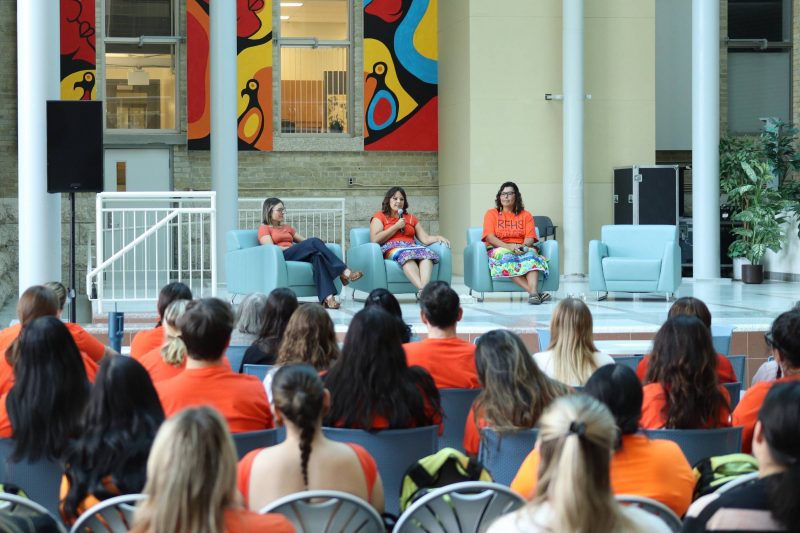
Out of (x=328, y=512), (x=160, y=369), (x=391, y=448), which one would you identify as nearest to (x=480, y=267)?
(x=160, y=369)

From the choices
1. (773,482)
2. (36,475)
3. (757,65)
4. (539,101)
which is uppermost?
(757,65)

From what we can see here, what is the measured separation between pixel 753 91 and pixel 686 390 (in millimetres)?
13735

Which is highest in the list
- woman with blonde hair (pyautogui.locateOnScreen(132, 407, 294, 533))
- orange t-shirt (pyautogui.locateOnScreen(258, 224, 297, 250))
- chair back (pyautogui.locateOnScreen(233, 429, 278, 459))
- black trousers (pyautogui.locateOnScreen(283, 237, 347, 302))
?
orange t-shirt (pyautogui.locateOnScreen(258, 224, 297, 250))

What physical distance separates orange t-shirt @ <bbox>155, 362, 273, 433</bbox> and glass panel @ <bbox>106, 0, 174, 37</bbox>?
1227cm

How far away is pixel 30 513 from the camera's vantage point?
2.37m

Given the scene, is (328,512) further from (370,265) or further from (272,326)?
(370,265)

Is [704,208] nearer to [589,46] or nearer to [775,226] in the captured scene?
[775,226]

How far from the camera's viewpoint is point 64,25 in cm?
1438

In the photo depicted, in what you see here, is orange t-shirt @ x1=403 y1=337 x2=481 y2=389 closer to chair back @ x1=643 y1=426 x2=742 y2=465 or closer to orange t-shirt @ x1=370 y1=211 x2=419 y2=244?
chair back @ x1=643 y1=426 x2=742 y2=465

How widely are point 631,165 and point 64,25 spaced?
23.8 ft

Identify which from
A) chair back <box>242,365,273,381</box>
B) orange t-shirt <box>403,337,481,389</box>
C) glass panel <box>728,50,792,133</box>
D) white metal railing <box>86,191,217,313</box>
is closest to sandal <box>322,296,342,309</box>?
white metal railing <box>86,191,217,313</box>

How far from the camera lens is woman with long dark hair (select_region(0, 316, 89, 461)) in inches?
124

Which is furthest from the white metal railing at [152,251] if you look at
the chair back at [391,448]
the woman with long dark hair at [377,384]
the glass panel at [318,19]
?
the chair back at [391,448]

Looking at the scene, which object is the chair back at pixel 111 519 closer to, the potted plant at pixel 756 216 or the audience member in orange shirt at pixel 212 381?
the audience member in orange shirt at pixel 212 381
